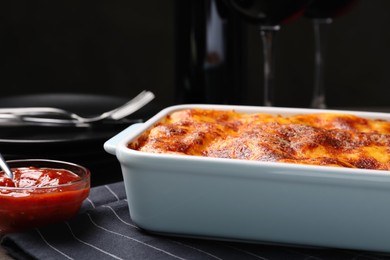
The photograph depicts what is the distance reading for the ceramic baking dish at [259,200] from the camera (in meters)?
1.06

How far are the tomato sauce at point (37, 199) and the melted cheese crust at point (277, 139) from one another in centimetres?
15

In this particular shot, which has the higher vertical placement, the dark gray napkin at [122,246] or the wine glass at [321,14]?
the wine glass at [321,14]

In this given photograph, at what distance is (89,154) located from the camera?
1.51 meters

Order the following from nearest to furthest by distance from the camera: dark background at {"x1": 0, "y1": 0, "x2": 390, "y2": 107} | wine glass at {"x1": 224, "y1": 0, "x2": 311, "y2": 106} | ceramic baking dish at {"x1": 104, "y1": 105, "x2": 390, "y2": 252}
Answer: ceramic baking dish at {"x1": 104, "y1": 105, "x2": 390, "y2": 252} → wine glass at {"x1": 224, "y1": 0, "x2": 311, "y2": 106} → dark background at {"x1": 0, "y1": 0, "x2": 390, "y2": 107}

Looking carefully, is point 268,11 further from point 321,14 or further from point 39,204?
point 39,204

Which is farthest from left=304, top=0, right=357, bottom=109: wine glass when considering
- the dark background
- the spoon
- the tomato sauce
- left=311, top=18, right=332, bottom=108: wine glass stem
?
the dark background

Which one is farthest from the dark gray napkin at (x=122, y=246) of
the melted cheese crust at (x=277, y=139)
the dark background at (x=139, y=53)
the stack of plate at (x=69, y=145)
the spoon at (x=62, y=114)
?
the dark background at (x=139, y=53)

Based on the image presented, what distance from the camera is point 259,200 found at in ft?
3.58

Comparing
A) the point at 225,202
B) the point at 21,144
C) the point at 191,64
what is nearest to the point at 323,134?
the point at 225,202

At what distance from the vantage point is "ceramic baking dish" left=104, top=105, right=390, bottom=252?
106 centimetres

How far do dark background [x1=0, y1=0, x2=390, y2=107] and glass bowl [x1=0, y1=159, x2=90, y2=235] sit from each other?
214cm

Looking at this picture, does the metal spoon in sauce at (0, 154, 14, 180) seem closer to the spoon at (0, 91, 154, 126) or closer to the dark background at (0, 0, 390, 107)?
the spoon at (0, 91, 154, 126)

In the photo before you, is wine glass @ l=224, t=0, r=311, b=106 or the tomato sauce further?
wine glass @ l=224, t=0, r=311, b=106

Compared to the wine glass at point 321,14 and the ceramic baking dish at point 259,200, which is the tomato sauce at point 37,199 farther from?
the wine glass at point 321,14
